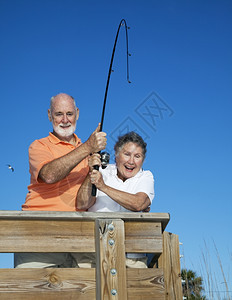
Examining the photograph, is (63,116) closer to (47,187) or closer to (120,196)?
(47,187)

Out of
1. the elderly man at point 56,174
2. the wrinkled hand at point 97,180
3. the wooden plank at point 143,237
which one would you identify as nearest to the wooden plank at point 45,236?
the wooden plank at point 143,237

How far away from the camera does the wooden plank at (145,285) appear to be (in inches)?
115

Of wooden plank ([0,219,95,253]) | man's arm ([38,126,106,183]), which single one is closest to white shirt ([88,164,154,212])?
man's arm ([38,126,106,183])

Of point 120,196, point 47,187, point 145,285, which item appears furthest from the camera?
point 47,187

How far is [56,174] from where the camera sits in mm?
Result: 3877

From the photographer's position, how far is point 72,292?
9.30 feet

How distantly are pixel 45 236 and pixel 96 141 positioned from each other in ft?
4.01

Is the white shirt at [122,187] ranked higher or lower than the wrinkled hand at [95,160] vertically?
lower

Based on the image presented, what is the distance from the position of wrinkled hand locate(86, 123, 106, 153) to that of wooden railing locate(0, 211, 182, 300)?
1012 mm

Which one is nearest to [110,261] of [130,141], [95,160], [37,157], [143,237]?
[143,237]

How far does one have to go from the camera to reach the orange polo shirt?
157 inches

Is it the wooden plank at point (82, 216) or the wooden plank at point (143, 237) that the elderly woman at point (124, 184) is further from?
the wooden plank at point (82, 216)

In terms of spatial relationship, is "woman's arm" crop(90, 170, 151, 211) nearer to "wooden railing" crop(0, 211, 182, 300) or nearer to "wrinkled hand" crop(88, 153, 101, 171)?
"wrinkled hand" crop(88, 153, 101, 171)

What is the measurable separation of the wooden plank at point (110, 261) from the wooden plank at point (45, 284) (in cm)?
9
